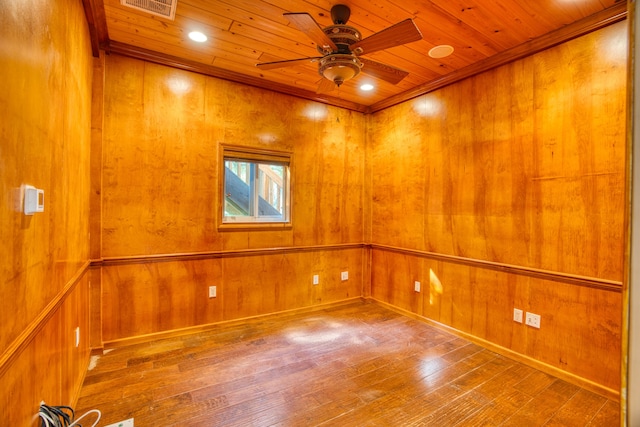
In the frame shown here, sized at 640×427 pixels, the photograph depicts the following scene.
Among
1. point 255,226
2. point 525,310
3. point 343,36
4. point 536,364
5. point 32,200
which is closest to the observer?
point 32,200

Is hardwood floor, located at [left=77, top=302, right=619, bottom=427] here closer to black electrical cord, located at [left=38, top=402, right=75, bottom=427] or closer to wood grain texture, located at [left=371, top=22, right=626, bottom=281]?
black electrical cord, located at [left=38, top=402, right=75, bottom=427]

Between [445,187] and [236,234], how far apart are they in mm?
2350

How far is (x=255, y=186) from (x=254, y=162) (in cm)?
27

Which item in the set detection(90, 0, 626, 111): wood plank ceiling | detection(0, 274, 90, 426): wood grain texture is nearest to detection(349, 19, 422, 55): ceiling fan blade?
detection(90, 0, 626, 111): wood plank ceiling

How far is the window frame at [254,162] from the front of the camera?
3.23 m

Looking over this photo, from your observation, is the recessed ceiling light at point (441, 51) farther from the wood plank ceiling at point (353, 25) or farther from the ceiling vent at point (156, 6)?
the ceiling vent at point (156, 6)

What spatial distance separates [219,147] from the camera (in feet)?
10.6

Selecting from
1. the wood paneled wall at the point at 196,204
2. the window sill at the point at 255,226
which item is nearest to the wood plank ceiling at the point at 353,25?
the wood paneled wall at the point at 196,204

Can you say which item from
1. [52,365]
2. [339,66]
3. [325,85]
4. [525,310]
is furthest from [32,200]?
[525,310]

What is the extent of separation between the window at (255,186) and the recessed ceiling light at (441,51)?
1.82 metres

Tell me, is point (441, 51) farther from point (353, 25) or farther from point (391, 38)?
point (391, 38)

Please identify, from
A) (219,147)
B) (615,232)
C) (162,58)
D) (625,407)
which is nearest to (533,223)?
(615,232)

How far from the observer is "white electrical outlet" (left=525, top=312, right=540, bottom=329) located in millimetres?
2537

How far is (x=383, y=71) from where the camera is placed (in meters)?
2.41
